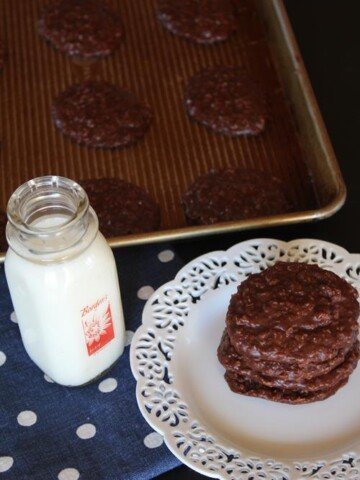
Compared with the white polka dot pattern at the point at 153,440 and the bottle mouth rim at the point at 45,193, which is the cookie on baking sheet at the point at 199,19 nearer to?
the bottle mouth rim at the point at 45,193

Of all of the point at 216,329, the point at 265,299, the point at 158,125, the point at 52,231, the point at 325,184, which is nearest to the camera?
the point at 52,231

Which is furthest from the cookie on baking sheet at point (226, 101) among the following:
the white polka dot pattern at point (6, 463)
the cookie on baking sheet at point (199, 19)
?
the white polka dot pattern at point (6, 463)

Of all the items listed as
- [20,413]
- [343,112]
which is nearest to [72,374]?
[20,413]

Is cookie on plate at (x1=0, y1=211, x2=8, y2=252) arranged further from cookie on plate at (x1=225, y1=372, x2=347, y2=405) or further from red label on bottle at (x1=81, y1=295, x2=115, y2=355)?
cookie on plate at (x1=225, y1=372, x2=347, y2=405)

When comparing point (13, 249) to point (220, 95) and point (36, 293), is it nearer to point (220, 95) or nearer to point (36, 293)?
point (36, 293)

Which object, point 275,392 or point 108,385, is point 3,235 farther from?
point 275,392

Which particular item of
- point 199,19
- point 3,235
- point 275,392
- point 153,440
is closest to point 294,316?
point 275,392
